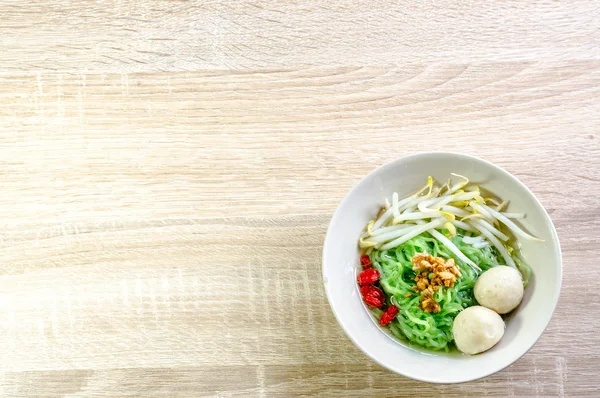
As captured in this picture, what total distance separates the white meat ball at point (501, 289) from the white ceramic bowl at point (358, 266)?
0.04 m

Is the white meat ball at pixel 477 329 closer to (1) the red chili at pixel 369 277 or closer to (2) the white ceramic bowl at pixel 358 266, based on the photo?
(2) the white ceramic bowl at pixel 358 266

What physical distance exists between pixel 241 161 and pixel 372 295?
17.3 inches

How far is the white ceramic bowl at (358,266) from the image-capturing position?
127 centimetres

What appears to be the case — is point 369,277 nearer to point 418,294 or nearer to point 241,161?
point 418,294

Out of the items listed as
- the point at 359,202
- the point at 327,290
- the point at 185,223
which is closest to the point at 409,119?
the point at 359,202

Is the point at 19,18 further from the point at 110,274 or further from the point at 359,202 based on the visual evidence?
the point at 359,202

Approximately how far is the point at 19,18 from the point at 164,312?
80 cm

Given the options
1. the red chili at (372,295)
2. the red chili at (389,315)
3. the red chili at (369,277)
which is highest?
the red chili at (369,277)

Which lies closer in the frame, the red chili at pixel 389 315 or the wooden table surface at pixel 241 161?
the red chili at pixel 389 315

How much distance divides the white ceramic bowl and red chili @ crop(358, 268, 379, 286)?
0.07ft

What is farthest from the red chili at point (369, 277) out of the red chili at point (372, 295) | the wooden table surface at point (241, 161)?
the wooden table surface at point (241, 161)

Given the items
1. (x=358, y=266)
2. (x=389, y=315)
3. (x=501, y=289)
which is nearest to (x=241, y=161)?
(x=358, y=266)

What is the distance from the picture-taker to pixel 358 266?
1396mm

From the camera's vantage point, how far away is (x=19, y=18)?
1.60 m
